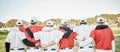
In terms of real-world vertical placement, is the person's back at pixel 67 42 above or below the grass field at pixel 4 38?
above

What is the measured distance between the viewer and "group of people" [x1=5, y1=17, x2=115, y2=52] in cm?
629

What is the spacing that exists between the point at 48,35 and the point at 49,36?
1.4 inches

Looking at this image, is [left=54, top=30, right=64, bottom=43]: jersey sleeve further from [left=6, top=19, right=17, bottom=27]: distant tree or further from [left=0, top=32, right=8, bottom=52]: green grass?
[left=0, top=32, right=8, bottom=52]: green grass

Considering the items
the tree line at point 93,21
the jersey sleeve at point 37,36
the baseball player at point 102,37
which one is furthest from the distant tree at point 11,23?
the baseball player at point 102,37

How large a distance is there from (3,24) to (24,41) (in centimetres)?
204

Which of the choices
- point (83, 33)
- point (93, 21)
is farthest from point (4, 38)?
point (83, 33)

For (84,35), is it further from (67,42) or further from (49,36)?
(49,36)

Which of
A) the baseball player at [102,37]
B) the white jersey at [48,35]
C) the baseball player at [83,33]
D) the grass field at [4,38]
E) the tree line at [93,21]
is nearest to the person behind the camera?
the baseball player at [102,37]

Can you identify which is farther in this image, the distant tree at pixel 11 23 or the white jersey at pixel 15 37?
the distant tree at pixel 11 23

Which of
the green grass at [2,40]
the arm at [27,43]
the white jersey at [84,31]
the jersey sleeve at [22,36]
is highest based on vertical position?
the white jersey at [84,31]

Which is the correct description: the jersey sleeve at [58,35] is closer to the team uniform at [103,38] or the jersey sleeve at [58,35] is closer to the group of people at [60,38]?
the group of people at [60,38]

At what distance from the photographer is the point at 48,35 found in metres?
6.41

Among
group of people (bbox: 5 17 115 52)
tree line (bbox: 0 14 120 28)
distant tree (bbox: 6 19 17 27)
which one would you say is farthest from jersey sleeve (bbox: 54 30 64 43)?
distant tree (bbox: 6 19 17 27)

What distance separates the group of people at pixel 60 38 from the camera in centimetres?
629
